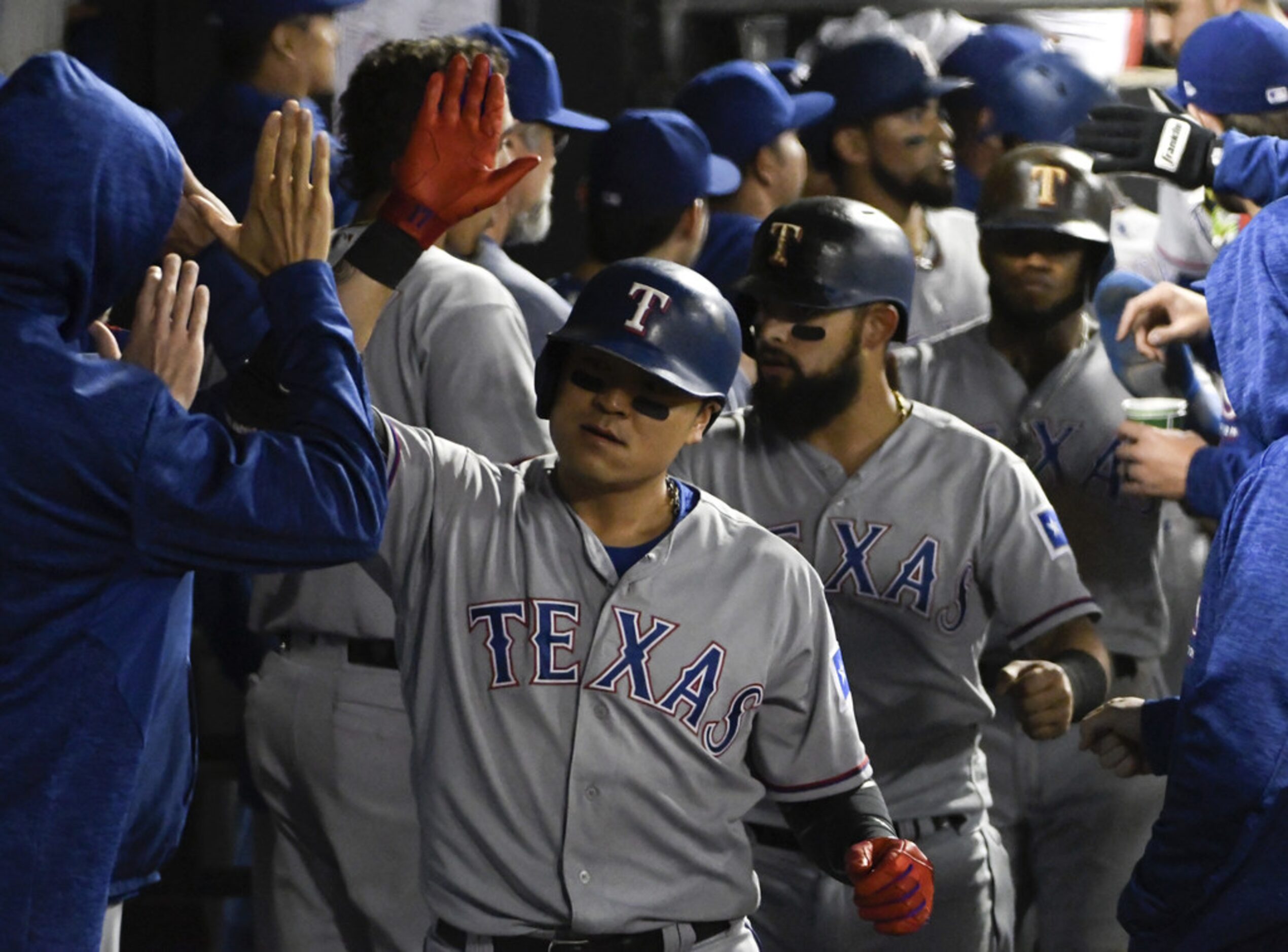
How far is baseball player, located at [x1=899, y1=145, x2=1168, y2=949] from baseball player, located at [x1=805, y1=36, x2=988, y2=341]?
90cm

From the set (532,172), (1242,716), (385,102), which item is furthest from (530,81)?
(1242,716)

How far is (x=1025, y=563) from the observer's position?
3611 millimetres

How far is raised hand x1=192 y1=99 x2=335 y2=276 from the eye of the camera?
2.58 meters

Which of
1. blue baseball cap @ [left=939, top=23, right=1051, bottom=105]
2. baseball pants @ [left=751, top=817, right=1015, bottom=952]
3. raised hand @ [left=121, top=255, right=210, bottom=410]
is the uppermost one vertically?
raised hand @ [left=121, top=255, right=210, bottom=410]

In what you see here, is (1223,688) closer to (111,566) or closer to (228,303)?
(111,566)

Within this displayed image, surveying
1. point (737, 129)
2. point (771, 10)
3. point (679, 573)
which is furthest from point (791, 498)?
point (771, 10)

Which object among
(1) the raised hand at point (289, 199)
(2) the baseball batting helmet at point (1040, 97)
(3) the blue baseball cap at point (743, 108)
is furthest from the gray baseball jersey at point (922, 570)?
(2) the baseball batting helmet at point (1040, 97)

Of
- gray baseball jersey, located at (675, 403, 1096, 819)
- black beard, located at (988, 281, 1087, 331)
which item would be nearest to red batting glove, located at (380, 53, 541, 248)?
gray baseball jersey, located at (675, 403, 1096, 819)

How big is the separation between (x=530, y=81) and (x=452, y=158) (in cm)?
208

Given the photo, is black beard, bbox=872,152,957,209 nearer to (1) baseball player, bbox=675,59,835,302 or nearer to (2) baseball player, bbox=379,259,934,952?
(1) baseball player, bbox=675,59,835,302

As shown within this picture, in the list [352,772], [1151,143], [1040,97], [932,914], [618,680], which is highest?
[1151,143]

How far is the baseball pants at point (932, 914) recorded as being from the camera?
358cm

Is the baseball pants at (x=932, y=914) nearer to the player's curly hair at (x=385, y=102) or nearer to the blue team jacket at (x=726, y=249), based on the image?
the player's curly hair at (x=385, y=102)

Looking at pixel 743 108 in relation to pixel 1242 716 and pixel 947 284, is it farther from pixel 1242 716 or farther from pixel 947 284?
pixel 1242 716
